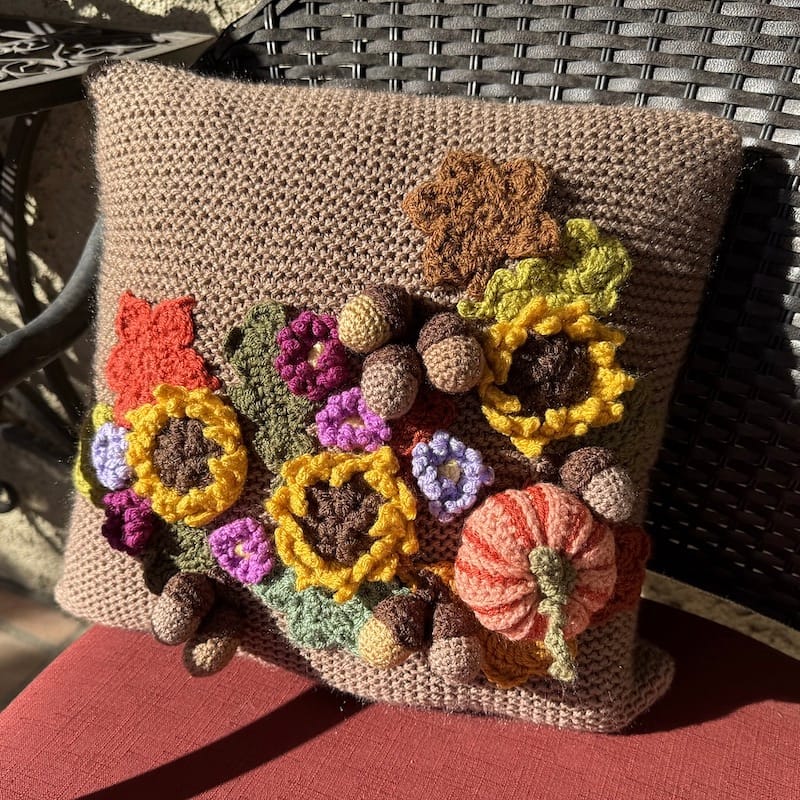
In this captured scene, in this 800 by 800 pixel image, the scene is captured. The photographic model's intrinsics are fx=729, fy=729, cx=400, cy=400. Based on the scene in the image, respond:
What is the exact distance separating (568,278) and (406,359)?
0.13 metres

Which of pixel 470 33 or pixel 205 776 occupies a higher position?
pixel 470 33

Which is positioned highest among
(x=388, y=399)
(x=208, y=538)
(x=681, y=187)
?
(x=681, y=187)

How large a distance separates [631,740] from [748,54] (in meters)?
0.59

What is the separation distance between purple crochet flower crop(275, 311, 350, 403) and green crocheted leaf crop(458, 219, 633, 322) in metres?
0.10

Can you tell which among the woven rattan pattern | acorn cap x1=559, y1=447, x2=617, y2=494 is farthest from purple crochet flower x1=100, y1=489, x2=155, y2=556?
the woven rattan pattern

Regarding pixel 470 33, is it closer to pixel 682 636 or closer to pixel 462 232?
pixel 462 232

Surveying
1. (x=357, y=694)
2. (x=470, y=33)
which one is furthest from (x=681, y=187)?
(x=357, y=694)

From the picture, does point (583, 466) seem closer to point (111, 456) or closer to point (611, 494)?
point (611, 494)

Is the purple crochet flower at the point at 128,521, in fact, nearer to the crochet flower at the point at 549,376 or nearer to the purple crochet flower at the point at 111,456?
the purple crochet flower at the point at 111,456

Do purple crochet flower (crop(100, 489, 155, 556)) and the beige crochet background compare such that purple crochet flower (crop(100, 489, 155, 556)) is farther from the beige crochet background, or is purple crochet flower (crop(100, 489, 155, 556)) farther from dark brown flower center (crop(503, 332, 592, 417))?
the beige crochet background

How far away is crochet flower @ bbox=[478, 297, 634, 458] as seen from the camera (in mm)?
528

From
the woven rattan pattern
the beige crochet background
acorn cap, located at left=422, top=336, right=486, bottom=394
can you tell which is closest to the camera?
acorn cap, located at left=422, top=336, right=486, bottom=394

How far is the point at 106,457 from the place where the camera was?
0.61 m

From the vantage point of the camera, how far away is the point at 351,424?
0.55 m
